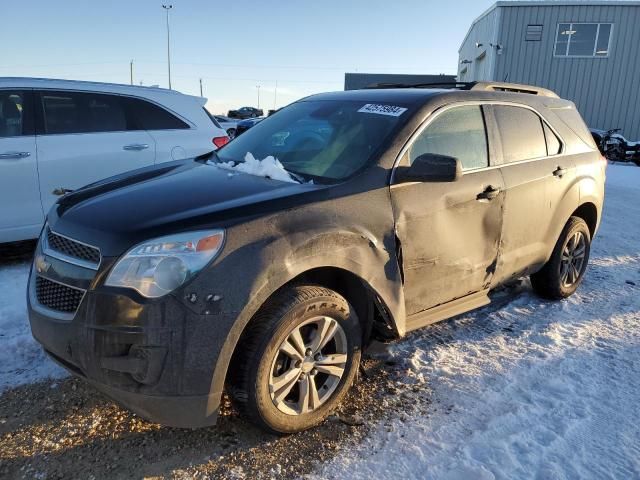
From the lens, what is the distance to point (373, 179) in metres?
2.98

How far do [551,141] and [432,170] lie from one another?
1912 mm

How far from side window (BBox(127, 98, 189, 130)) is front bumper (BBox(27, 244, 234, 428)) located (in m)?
3.71

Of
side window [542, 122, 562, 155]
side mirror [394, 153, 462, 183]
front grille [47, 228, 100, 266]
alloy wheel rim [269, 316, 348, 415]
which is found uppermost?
side window [542, 122, 562, 155]

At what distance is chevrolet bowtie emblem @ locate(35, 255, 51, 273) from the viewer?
8.71 ft

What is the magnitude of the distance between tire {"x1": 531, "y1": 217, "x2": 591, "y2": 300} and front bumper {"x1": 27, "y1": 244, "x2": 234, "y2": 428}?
3253mm

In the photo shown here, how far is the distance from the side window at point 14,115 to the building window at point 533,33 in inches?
756

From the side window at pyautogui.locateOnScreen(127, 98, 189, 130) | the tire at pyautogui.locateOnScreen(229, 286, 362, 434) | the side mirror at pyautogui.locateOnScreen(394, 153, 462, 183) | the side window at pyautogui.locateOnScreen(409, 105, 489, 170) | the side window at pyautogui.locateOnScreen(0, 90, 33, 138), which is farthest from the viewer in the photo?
the side window at pyautogui.locateOnScreen(127, 98, 189, 130)

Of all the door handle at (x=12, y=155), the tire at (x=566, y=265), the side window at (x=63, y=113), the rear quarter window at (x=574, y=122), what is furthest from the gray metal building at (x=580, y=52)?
the door handle at (x=12, y=155)

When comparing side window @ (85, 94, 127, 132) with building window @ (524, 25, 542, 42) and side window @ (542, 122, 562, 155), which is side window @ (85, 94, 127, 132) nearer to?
side window @ (542, 122, 562, 155)

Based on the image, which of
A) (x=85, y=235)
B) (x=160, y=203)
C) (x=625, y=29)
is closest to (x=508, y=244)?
(x=160, y=203)

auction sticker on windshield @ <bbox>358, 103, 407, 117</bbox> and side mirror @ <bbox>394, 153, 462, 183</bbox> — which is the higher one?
auction sticker on windshield @ <bbox>358, 103, 407, 117</bbox>

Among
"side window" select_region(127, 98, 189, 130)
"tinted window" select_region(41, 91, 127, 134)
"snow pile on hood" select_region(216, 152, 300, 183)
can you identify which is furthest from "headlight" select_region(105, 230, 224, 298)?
"side window" select_region(127, 98, 189, 130)

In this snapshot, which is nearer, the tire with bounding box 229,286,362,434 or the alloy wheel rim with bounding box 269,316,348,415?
the tire with bounding box 229,286,362,434

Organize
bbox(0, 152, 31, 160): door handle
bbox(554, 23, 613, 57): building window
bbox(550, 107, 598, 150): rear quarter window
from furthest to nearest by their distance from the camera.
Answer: bbox(554, 23, 613, 57): building window < bbox(0, 152, 31, 160): door handle < bbox(550, 107, 598, 150): rear quarter window
